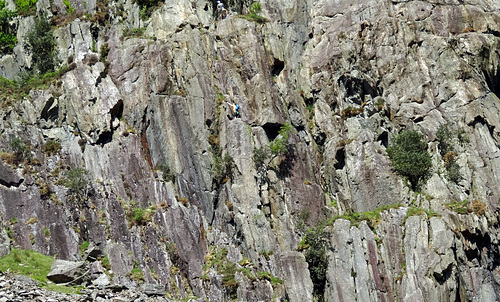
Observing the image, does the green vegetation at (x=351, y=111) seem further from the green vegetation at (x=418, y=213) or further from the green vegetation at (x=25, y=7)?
the green vegetation at (x=25, y=7)

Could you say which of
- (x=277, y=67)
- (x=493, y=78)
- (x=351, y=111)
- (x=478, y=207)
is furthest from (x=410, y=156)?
(x=277, y=67)

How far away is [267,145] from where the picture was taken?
4544 centimetres

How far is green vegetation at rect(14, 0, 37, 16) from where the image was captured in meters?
57.6

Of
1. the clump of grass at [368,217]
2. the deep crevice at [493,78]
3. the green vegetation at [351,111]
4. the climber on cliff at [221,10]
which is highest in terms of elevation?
the climber on cliff at [221,10]

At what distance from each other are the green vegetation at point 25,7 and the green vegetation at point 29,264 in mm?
28917

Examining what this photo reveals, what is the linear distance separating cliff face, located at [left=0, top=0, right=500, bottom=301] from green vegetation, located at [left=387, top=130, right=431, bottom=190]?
0.71 metres

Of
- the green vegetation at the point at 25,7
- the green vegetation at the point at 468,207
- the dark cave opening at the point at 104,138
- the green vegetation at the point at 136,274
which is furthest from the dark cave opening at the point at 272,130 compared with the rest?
the green vegetation at the point at 25,7

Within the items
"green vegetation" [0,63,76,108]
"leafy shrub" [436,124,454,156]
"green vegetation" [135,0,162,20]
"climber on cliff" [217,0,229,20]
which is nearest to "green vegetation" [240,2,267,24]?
"climber on cliff" [217,0,229,20]

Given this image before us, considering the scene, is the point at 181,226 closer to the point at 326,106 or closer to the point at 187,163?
the point at 187,163

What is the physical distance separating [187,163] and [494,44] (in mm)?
28426

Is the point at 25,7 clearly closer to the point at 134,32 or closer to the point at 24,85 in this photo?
the point at 24,85

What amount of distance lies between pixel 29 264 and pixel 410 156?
27.6 m

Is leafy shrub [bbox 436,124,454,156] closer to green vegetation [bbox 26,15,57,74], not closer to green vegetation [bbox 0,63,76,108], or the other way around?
green vegetation [bbox 0,63,76,108]

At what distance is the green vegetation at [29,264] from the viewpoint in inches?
1347
